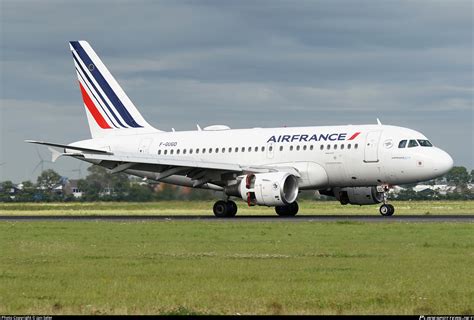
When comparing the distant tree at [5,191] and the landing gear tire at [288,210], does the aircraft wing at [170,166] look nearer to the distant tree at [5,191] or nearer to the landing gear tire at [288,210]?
the landing gear tire at [288,210]

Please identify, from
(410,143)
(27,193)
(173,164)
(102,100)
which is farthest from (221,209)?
(27,193)

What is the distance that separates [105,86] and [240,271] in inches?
1641

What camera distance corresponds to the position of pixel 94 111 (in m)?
63.2

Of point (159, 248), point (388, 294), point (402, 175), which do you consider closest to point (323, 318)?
point (388, 294)

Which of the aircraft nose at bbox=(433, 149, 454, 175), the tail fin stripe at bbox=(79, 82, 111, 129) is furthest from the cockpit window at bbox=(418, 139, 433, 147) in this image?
the tail fin stripe at bbox=(79, 82, 111, 129)

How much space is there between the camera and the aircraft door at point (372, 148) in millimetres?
49500

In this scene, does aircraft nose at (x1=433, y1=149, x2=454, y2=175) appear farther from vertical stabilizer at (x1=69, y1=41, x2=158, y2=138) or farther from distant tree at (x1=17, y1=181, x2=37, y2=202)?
distant tree at (x1=17, y1=181, x2=37, y2=202)

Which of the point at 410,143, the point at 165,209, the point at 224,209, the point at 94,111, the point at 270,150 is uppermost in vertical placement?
the point at 94,111

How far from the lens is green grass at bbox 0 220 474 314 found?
17.7 meters

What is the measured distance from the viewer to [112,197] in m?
67.8

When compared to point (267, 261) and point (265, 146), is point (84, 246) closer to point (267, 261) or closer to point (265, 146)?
point (267, 261)

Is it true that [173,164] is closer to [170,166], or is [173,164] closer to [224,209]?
[170,166]

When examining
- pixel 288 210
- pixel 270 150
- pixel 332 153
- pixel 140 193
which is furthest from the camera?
pixel 140 193

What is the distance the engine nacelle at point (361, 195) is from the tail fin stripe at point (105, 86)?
1502 centimetres
